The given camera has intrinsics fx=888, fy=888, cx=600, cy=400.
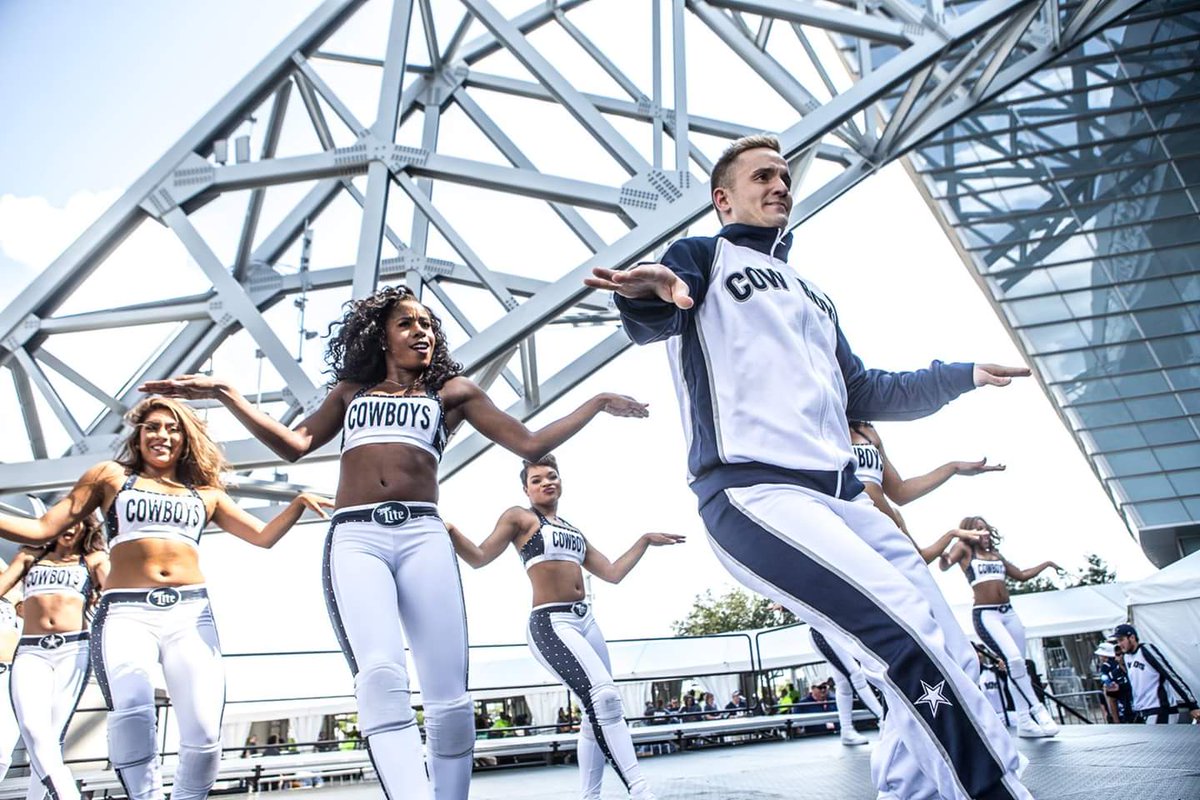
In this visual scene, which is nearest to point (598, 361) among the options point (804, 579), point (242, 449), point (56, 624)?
point (242, 449)

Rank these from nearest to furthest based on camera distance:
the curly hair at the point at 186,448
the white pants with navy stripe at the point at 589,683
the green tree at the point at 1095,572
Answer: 1. the curly hair at the point at 186,448
2. the white pants with navy stripe at the point at 589,683
3. the green tree at the point at 1095,572

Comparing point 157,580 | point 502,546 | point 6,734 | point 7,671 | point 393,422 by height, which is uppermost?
point 393,422

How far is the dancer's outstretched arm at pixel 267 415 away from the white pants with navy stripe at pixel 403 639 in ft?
1.10

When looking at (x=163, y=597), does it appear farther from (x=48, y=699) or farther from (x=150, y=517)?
(x=48, y=699)

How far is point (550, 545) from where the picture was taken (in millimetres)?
5129

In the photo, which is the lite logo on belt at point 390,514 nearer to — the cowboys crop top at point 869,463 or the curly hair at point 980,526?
the cowboys crop top at point 869,463

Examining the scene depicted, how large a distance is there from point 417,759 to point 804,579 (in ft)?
4.21

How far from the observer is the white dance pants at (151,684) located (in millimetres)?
3184

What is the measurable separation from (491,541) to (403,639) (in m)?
2.20

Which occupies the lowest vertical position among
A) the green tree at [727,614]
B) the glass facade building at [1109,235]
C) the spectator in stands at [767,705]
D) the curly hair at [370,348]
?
the spectator in stands at [767,705]

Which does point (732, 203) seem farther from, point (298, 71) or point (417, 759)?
point (298, 71)

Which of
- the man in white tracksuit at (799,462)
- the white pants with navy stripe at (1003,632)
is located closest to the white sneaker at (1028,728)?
the white pants with navy stripe at (1003,632)

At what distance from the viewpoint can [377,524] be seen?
273 centimetres

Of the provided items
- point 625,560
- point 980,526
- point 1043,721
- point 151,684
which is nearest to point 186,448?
point 151,684
